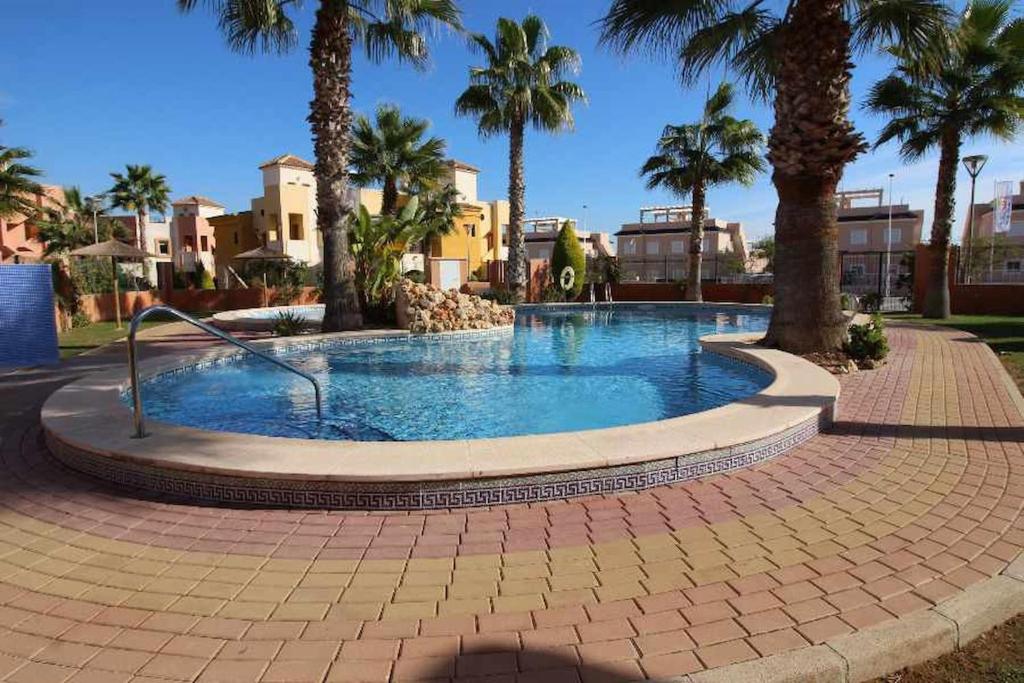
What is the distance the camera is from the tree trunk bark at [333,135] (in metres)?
12.9

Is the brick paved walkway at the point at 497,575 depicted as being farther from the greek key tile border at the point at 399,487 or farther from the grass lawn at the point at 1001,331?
the grass lawn at the point at 1001,331

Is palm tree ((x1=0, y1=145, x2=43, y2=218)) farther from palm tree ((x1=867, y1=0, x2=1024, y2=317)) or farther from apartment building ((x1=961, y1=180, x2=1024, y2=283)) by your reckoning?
apartment building ((x1=961, y1=180, x2=1024, y2=283))

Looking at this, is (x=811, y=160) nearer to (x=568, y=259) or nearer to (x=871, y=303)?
(x=871, y=303)

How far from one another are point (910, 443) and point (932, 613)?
320cm

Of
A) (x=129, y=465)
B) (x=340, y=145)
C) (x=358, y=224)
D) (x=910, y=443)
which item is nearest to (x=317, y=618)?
(x=129, y=465)

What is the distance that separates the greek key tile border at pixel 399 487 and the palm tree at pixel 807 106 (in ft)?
19.7

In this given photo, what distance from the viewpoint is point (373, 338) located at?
550 inches

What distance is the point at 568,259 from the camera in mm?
27641

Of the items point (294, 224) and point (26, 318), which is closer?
point (26, 318)

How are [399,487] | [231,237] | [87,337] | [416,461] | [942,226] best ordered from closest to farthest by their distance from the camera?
[399,487] < [416,461] < [87,337] < [942,226] < [231,237]

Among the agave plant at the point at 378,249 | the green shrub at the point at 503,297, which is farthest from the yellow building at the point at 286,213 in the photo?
the agave plant at the point at 378,249

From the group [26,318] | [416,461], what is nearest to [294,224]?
[26,318]

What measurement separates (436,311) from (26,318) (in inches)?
334

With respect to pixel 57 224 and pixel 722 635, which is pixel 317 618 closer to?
pixel 722 635
